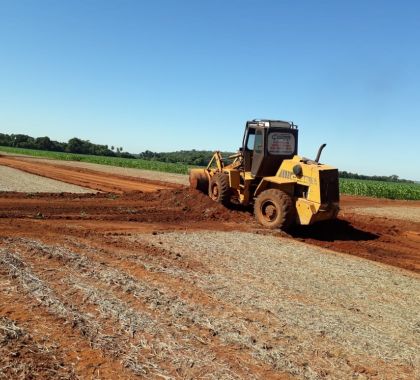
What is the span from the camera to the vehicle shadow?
13.9m

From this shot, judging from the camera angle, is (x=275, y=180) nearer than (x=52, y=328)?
No

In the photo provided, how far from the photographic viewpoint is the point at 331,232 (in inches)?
580

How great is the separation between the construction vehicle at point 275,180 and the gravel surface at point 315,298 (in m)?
1.56

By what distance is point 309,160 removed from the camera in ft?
45.5

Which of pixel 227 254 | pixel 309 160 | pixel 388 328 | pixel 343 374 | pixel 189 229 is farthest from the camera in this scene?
pixel 309 160

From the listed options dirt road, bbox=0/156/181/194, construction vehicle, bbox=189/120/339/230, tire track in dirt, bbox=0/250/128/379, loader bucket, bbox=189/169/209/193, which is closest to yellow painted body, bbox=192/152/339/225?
construction vehicle, bbox=189/120/339/230

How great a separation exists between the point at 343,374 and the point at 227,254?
5.21 m

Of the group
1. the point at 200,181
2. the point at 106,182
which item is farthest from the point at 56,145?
the point at 200,181

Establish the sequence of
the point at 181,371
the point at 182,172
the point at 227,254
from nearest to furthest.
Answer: the point at 181,371 < the point at 227,254 < the point at 182,172

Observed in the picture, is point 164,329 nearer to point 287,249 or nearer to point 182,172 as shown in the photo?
point 287,249

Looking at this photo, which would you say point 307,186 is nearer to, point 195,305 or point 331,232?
point 331,232

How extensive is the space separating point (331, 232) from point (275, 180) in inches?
116

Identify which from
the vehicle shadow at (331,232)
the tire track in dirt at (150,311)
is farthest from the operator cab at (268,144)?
the tire track in dirt at (150,311)

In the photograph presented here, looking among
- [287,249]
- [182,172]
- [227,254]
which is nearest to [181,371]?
[227,254]
